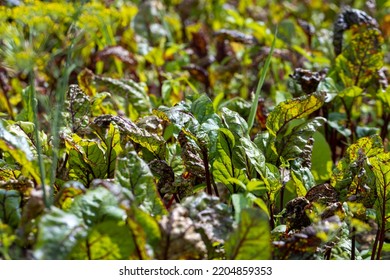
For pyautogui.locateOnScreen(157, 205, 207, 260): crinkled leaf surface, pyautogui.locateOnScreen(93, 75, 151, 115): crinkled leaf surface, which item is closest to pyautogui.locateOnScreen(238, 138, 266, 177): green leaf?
pyautogui.locateOnScreen(157, 205, 207, 260): crinkled leaf surface

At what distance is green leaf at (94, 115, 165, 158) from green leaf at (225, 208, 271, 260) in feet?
1.60

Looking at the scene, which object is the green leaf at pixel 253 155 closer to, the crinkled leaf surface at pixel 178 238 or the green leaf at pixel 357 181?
the green leaf at pixel 357 181

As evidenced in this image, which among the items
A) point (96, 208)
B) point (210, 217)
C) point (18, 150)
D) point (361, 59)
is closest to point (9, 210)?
point (18, 150)

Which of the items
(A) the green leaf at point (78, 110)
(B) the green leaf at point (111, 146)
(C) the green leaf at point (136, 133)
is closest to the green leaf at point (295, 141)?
(C) the green leaf at point (136, 133)

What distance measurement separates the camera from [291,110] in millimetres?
1789

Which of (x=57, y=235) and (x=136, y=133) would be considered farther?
(x=136, y=133)

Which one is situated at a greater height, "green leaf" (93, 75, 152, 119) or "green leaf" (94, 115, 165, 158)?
"green leaf" (94, 115, 165, 158)

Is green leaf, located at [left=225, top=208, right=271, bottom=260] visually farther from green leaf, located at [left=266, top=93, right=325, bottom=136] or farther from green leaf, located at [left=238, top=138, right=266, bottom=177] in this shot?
green leaf, located at [left=266, top=93, right=325, bottom=136]

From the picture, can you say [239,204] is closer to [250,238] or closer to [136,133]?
[250,238]

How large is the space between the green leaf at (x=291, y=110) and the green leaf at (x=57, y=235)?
0.78m

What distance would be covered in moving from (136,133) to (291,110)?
0.45 meters

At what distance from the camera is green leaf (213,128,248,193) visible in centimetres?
168
